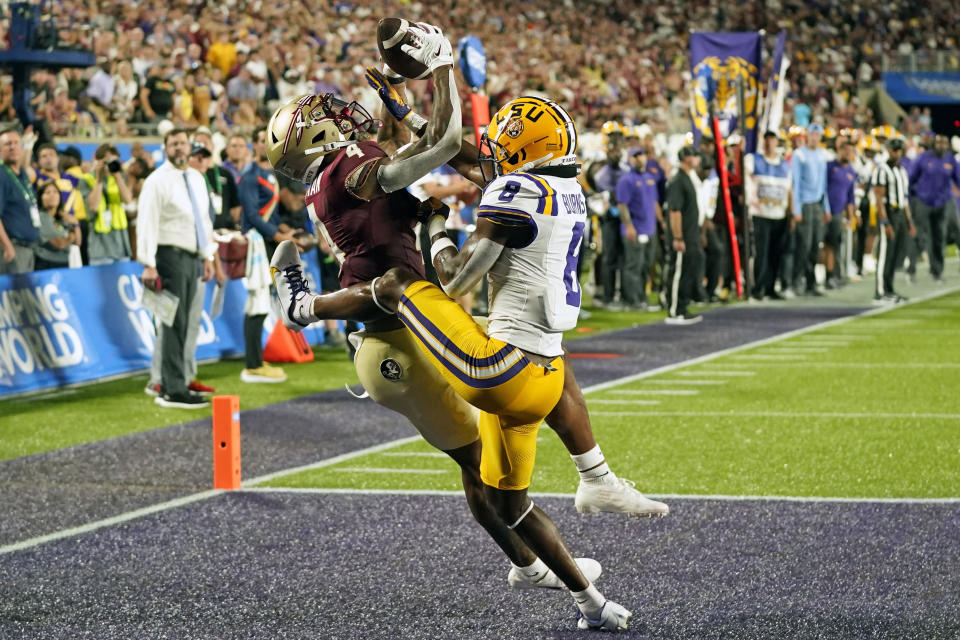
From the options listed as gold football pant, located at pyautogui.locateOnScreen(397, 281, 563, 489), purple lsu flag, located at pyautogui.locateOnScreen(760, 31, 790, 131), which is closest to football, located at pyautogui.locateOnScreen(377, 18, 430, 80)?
gold football pant, located at pyautogui.locateOnScreen(397, 281, 563, 489)

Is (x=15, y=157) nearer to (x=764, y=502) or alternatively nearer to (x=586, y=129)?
(x=764, y=502)

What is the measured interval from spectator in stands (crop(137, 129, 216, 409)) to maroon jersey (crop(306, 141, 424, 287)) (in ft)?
Answer: 17.7

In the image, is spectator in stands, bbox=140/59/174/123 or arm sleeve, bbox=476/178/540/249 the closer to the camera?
arm sleeve, bbox=476/178/540/249

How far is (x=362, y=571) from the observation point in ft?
21.0

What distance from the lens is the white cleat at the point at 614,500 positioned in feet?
18.5

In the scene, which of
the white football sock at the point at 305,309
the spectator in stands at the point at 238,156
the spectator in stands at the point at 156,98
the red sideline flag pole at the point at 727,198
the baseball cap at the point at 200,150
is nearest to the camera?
the white football sock at the point at 305,309

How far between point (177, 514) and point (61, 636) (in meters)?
2.12

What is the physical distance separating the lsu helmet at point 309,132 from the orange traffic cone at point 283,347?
317 inches

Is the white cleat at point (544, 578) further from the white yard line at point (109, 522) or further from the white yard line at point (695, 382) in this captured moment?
the white yard line at point (695, 382)

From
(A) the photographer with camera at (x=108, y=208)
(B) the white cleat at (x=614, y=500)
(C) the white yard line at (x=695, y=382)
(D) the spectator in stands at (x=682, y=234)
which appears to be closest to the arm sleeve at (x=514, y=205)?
(B) the white cleat at (x=614, y=500)

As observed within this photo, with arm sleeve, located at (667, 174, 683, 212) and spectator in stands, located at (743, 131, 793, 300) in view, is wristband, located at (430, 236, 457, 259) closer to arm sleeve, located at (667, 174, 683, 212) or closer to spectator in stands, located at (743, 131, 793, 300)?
arm sleeve, located at (667, 174, 683, 212)

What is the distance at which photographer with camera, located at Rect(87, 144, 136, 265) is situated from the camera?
15.0m

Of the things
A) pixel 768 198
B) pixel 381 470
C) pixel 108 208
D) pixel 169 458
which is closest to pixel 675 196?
pixel 768 198

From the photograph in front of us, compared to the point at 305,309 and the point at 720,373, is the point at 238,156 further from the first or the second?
the point at 305,309
